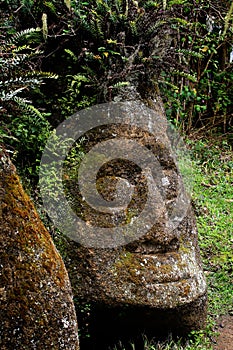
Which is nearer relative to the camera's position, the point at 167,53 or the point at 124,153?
the point at 124,153

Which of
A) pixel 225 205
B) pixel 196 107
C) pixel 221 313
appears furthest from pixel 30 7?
pixel 196 107

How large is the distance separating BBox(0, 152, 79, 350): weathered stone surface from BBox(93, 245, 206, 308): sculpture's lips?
2.86 feet

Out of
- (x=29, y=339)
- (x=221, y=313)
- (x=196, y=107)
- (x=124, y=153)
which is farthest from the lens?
(x=196, y=107)

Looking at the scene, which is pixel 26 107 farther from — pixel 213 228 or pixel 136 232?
pixel 213 228

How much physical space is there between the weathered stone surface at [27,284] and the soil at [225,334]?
208cm

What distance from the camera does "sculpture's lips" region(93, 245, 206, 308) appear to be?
11.4ft

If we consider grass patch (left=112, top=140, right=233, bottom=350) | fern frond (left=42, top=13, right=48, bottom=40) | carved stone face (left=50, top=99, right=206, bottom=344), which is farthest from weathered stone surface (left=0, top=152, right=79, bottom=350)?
fern frond (left=42, top=13, right=48, bottom=40)

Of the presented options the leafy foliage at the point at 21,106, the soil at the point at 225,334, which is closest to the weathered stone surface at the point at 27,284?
the leafy foliage at the point at 21,106

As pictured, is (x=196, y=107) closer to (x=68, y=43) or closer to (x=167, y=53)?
(x=167, y=53)

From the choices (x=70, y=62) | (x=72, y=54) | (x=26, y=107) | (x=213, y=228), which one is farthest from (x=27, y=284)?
(x=213, y=228)

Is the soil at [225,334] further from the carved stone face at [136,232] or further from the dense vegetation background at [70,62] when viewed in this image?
the carved stone face at [136,232]

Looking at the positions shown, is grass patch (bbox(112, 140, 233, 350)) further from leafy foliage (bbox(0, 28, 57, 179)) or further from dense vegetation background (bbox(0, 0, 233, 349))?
leafy foliage (bbox(0, 28, 57, 179))

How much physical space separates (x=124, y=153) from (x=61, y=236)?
869mm

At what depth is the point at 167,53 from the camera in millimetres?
4250
